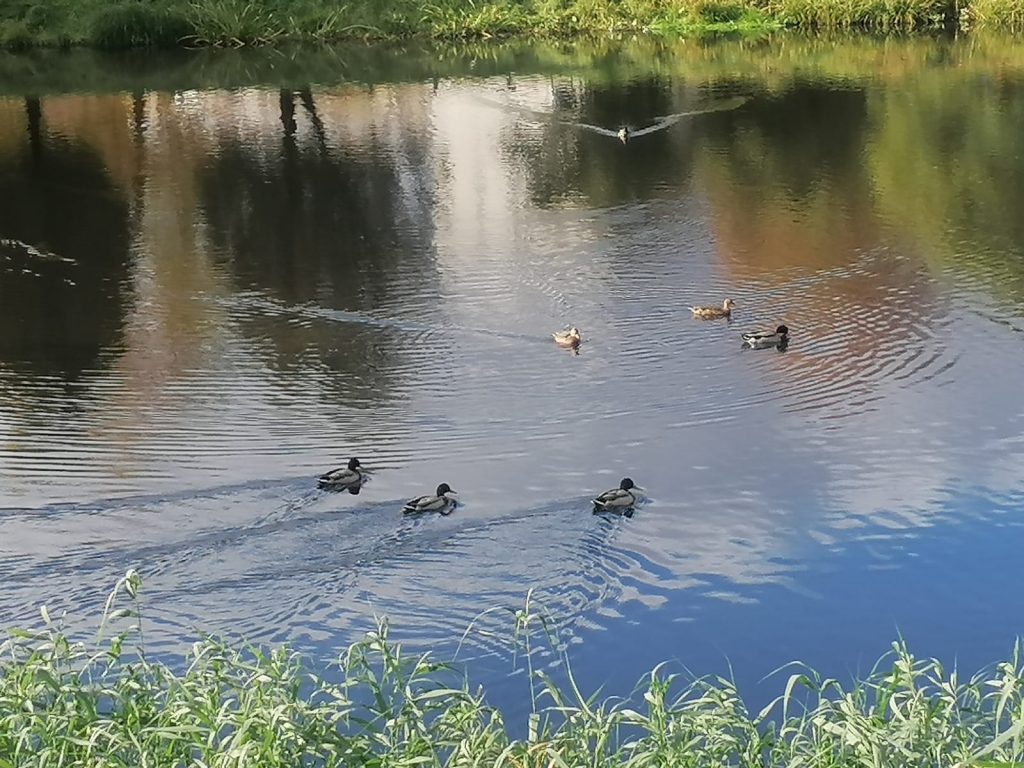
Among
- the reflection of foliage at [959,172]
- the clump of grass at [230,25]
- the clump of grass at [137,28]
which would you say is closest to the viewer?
the reflection of foliage at [959,172]

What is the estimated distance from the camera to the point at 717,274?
48.2 feet

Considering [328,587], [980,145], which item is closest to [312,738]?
[328,587]

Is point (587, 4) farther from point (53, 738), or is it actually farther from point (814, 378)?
point (53, 738)

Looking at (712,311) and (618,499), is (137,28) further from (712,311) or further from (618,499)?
(618,499)

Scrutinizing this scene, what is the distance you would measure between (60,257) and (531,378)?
23.2 ft

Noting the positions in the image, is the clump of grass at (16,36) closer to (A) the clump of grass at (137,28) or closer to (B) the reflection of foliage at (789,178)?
(A) the clump of grass at (137,28)

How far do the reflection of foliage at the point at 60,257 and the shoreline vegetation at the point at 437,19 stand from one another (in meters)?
10.7

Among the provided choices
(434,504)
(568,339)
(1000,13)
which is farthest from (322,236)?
(1000,13)

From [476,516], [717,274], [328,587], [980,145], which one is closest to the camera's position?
[328,587]

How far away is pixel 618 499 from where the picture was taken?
30.0ft

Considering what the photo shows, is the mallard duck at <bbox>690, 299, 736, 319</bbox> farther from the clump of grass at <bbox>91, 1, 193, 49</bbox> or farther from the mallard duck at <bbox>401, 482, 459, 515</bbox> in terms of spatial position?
the clump of grass at <bbox>91, 1, 193, 49</bbox>

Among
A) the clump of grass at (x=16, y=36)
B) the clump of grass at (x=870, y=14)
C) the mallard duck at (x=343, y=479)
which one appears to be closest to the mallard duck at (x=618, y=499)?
the mallard duck at (x=343, y=479)

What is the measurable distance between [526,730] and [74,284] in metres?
10.1

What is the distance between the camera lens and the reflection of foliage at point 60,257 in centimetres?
1341
